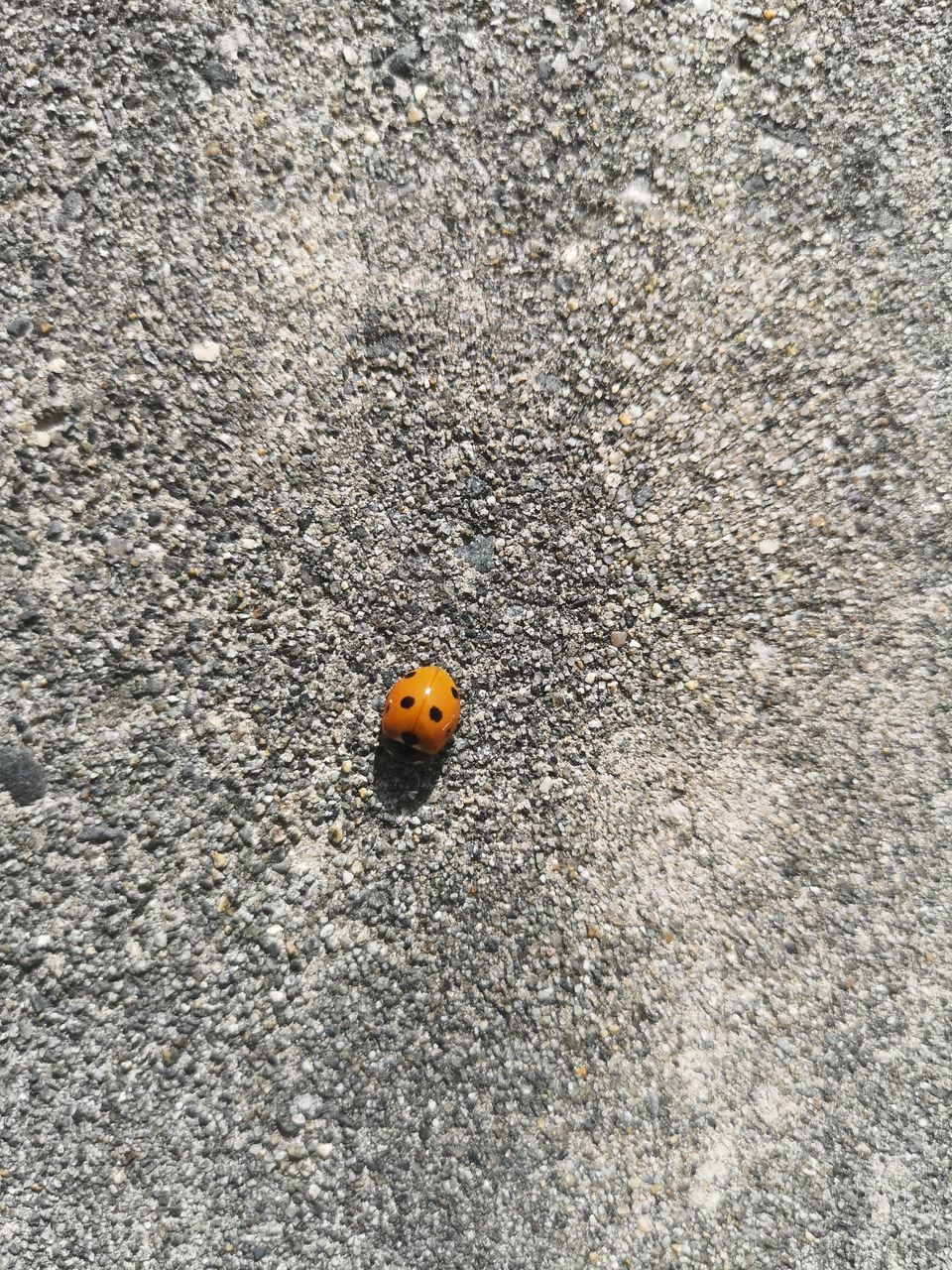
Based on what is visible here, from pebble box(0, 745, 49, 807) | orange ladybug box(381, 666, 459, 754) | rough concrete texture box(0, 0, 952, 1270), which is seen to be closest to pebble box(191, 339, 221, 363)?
rough concrete texture box(0, 0, 952, 1270)

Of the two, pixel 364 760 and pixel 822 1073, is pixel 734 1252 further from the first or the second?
pixel 364 760

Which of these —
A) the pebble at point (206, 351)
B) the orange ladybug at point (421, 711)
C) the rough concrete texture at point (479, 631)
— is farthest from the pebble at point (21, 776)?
the pebble at point (206, 351)

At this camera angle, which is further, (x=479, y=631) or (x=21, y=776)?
(x=479, y=631)

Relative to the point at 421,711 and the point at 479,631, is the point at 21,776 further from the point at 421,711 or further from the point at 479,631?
the point at 479,631

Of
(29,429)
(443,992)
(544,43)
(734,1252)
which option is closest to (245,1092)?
(443,992)

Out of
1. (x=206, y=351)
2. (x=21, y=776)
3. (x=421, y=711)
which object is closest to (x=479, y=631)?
(x=421, y=711)

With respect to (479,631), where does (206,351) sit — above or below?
above
